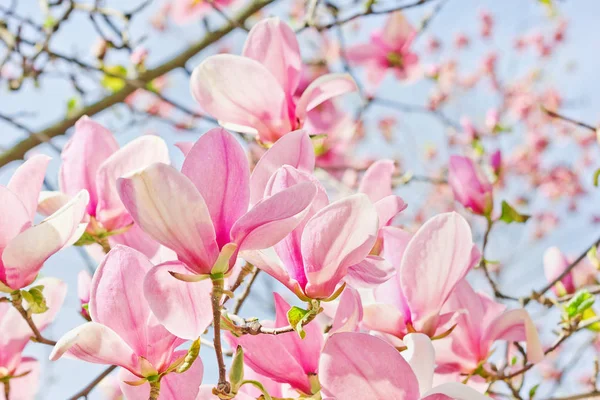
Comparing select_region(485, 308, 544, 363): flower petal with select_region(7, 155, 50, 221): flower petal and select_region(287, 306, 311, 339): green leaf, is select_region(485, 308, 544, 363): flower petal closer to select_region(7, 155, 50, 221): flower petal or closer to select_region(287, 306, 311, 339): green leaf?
select_region(287, 306, 311, 339): green leaf

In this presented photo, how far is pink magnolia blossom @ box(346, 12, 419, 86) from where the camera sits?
6.21ft

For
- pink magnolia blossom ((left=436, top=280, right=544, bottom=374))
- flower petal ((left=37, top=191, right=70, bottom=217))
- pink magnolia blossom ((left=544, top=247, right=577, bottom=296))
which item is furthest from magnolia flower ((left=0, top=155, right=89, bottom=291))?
pink magnolia blossom ((left=544, top=247, right=577, bottom=296))

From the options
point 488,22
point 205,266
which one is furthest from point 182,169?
point 488,22

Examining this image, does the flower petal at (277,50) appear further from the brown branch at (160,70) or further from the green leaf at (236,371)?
the brown branch at (160,70)

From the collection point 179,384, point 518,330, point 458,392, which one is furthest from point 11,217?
point 518,330

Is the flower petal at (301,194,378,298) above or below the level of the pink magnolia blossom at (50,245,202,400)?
above

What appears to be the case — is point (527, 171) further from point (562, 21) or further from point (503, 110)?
point (562, 21)

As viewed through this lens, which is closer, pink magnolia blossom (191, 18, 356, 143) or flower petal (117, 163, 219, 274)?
flower petal (117, 163, 219, 274)

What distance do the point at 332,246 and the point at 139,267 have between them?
0.19 meters

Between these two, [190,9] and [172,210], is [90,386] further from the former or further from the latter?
[190,9]

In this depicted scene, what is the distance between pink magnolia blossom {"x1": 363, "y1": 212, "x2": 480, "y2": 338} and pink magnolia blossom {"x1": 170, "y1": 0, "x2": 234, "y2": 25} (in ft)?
4.53

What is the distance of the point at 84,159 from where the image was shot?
759 mm

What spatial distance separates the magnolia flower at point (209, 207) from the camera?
469mm

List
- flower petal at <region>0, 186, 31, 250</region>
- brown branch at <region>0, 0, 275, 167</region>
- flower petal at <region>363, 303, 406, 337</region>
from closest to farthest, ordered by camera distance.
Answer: flower petal at <region>0, 186, 31, 250</region>
flower petal at <region>363, 303, 406, 337</region>
brown branch at <region>0, 0, 275, 167</region>
